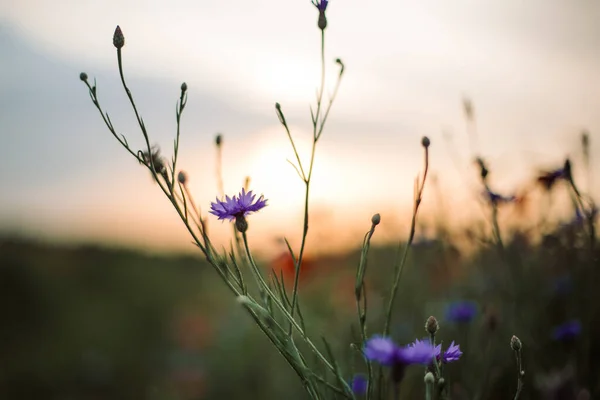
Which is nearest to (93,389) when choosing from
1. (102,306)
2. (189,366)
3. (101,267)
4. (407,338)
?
(189,366)

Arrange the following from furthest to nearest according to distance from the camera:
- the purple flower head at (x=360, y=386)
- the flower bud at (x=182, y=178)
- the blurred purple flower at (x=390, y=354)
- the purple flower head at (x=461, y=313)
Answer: the purple flower head at (x=461, y=313)
the purple flower head at (x=360, y=386)
the flower bud at (x=182, y=178)
the blurred purple flower at (x=390, y=354)

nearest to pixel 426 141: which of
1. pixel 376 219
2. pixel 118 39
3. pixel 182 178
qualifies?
pixel 376 219

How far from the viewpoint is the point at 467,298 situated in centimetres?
216

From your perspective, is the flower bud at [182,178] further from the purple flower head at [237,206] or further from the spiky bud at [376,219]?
the spiky bud at [376,219]

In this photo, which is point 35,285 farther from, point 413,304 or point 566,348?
point 566,348

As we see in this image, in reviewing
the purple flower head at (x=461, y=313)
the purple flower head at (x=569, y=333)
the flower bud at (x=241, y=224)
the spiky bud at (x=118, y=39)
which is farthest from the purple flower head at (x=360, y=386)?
the spiky bud at (x=118, y=39)

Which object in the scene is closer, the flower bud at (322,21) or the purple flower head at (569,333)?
the flower bud at (322,21)

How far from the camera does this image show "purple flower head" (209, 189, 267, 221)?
0.90m

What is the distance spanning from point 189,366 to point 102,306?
141cm

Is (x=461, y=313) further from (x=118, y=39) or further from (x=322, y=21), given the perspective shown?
(x=118, y=39)

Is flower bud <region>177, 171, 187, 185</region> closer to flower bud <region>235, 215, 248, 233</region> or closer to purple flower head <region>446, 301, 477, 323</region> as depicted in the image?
flower bud <region>235, 215, 248, 233</region>

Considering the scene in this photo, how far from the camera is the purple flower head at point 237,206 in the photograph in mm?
899

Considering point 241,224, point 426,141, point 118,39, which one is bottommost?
point 241,224

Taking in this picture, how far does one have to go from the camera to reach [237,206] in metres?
0.90
